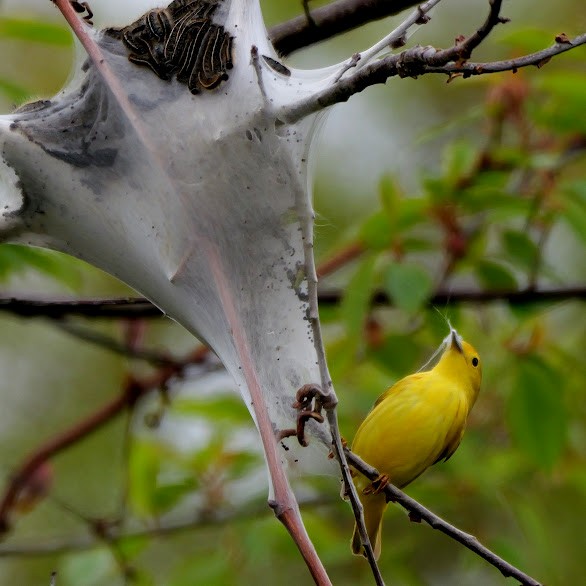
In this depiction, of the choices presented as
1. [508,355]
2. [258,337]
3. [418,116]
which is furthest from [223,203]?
[418,116]

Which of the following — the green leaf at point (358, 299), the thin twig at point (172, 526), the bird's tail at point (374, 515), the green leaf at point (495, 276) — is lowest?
the thin twig at point (172, 526)

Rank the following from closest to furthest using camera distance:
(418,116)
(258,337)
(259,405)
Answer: (259,405), (258,337), (418,116)

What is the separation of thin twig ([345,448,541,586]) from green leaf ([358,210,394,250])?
1367mm

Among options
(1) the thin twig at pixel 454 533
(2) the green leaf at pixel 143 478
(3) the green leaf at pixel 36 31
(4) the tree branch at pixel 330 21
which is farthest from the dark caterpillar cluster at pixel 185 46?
(2) the green leaf at pixel 143 478

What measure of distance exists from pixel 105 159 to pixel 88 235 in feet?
0.67

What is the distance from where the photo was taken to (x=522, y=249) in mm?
3771

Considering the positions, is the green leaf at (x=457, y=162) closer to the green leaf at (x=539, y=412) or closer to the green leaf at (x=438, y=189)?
the green leaf at (x=438, y=189)

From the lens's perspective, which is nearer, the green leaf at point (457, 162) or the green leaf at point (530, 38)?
the green leaf at point (530, 38)

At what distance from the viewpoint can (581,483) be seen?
15.0 ft

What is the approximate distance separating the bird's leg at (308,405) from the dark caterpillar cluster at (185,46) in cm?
87

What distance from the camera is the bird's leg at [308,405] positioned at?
2.17 m

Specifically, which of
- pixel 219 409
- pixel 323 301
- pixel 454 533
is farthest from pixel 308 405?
pixel 219 409

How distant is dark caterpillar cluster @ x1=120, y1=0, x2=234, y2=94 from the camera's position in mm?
2619

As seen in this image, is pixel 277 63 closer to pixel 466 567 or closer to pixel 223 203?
pixel 223 203
